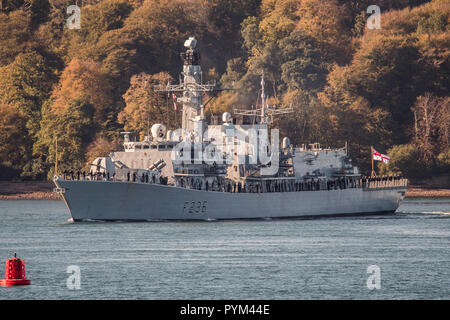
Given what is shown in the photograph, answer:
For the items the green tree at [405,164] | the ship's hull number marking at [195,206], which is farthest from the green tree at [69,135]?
the ship's hull number marking at [195,206]

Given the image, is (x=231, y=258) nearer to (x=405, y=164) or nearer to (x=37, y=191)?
(x=37, y=191)

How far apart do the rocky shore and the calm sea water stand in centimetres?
3204

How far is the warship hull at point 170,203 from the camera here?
70812mm

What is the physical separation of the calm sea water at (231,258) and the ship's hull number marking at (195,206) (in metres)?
1.31

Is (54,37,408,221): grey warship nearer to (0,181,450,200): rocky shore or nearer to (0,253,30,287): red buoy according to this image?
(0,181,450,200): rocky shore

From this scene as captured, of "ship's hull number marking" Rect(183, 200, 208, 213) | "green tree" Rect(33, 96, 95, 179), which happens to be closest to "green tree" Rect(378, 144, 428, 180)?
"green tree" Rect(33, 96, 95, 179)

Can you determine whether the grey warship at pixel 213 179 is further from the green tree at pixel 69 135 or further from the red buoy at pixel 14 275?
the green tree at pixel 69 135

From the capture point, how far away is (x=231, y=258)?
54625mm

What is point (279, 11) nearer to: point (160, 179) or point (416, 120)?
point (416, 120)

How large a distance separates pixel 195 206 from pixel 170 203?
217 cm

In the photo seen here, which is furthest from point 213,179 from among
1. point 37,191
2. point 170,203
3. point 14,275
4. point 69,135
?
point 69,135

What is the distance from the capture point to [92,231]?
67438 millimetres
